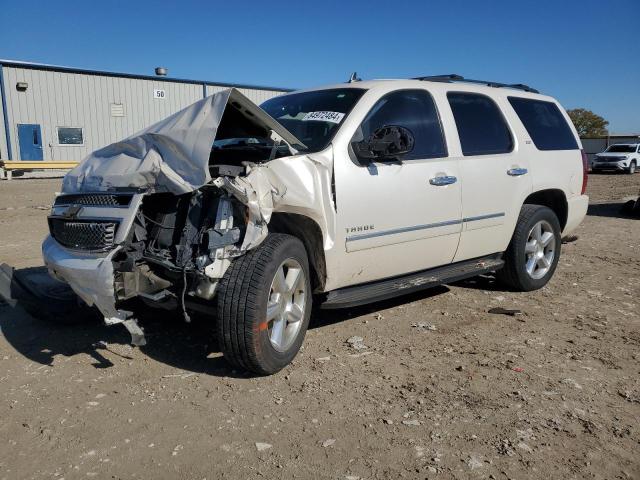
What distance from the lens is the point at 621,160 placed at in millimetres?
29188

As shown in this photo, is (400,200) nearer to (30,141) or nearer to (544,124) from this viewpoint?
(544,124)

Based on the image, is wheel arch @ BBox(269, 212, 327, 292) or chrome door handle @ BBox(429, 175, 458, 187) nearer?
wheel arch @ BBox(269, 212, 327, 292)

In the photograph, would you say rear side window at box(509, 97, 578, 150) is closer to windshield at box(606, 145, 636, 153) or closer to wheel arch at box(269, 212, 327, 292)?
wheel arch at box(269, 212, 327, 292)

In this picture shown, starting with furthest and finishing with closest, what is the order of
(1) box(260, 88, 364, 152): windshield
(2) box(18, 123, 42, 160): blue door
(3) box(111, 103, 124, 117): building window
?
(3) box(111, 103, 124, 117): building window, (2) box(18, 123, 42, 160): blue door, (1) box(260, 88, 364, 152): windshield

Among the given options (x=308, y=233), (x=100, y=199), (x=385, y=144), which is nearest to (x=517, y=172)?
(x=385, y=144)

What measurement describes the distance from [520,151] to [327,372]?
3.00m

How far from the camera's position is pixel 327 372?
3.75m

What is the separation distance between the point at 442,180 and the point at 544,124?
1978 mm

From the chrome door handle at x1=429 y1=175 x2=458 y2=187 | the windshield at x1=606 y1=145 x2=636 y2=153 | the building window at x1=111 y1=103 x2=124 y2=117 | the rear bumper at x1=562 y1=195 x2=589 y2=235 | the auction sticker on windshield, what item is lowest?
the rear bumper at x1=562 y1=195 x2=589 y2=235

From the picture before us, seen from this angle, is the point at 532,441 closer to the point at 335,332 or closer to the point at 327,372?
the point at 327,372

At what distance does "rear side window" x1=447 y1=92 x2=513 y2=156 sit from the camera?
490cm

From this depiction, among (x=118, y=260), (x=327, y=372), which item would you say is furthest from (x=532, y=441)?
(x=118, y=260)

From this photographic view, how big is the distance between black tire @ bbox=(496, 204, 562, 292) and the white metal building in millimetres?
22541

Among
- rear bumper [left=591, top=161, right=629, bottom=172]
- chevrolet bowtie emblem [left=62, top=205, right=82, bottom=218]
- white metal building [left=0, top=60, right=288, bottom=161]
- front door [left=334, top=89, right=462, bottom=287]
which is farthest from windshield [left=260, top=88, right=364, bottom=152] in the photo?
rear bumper [left=591, top=161, right=629, bottom=172]
